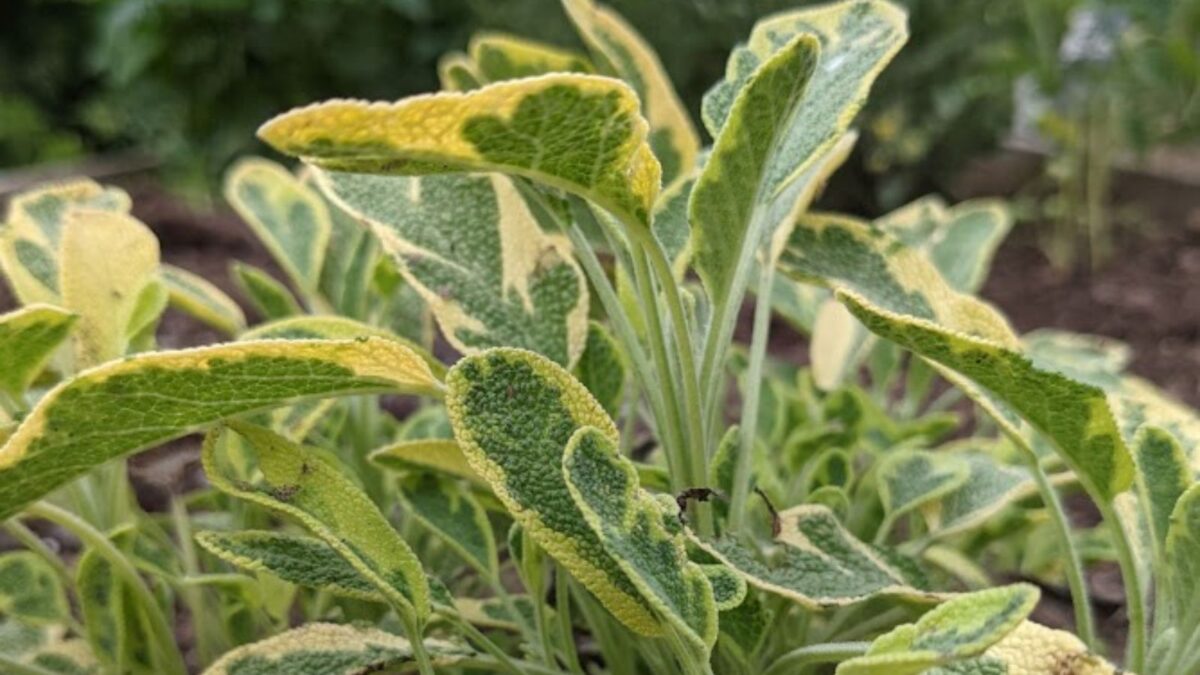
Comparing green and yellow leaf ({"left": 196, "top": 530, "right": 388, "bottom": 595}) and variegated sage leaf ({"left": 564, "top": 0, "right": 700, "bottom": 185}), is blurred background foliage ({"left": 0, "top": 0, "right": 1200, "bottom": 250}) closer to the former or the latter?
variegated sage leaf ({"left": 564, "top": 0, "right": 700, "bottom": 185})

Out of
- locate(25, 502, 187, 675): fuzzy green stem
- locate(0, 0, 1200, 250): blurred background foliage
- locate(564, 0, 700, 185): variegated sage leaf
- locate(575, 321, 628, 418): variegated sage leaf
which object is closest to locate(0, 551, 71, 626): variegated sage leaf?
locate(25, 502, 187, 675): fuzzy green stem

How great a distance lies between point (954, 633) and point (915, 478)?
0.95 feet

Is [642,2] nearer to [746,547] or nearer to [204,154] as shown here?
[204,154]

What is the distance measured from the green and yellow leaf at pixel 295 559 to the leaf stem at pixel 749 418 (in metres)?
0.16

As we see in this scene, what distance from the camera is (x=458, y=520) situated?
636 millimetres

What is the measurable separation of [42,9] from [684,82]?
2.18 m

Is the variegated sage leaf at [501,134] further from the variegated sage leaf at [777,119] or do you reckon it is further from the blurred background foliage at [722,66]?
the blurred background foliage at [722,66]

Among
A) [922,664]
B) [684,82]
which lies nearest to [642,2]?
[684,82]

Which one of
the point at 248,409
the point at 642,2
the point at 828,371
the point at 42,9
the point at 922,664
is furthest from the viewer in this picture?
the point at 42,9

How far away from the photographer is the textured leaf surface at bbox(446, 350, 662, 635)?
0.45 m

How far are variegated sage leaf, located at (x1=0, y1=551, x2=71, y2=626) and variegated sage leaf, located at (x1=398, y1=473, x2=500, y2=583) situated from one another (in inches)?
7.0

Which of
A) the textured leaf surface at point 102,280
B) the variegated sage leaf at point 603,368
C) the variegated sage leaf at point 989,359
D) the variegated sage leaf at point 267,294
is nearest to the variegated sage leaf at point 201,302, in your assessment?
the variegated sage leaf at point 267,294

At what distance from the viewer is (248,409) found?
476 mm

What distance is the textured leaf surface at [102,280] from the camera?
0.62 m
